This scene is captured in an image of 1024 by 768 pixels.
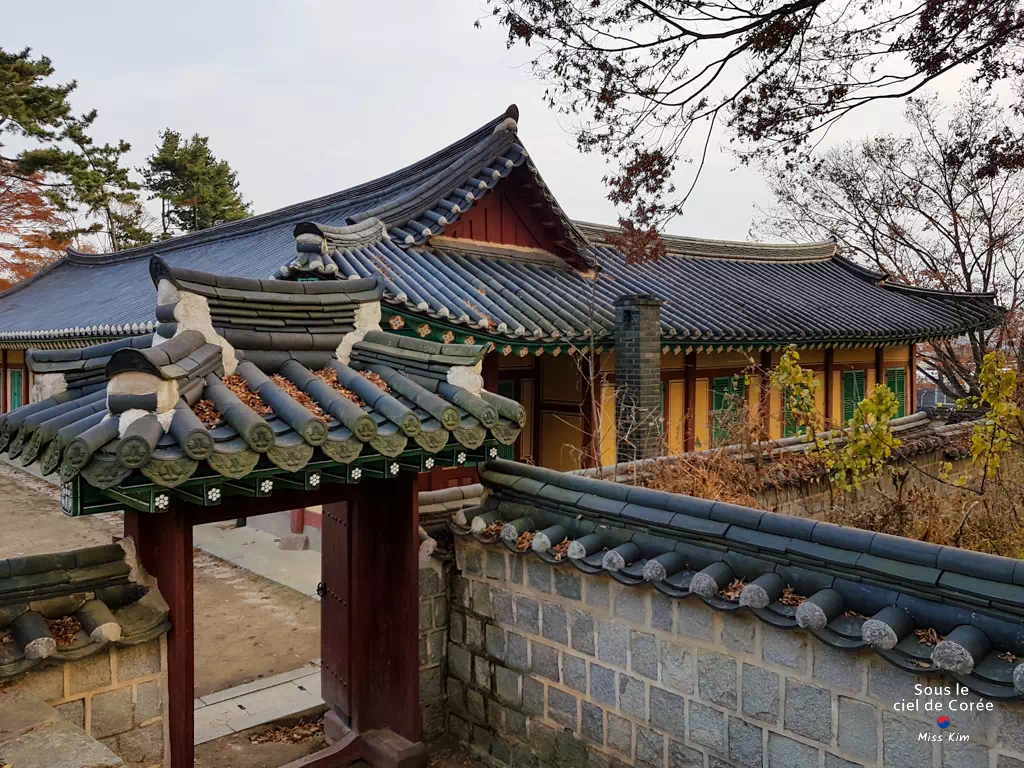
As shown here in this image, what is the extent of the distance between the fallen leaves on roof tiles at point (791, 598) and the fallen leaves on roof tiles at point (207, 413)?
2.96m

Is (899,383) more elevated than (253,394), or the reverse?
(253,394)

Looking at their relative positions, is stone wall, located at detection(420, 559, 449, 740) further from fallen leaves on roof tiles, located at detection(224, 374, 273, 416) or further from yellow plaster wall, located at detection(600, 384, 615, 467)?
yellow plaster wall, located at detection(600, 384, 615, 467)

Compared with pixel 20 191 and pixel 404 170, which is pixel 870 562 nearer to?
pixel 404 170

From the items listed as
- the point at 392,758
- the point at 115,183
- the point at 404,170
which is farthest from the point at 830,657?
the point at 115,183

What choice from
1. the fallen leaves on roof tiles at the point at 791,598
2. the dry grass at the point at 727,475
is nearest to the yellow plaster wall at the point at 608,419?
the dry grass at the point at 727,475

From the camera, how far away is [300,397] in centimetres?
389

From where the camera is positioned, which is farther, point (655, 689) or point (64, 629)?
point (655, 689)

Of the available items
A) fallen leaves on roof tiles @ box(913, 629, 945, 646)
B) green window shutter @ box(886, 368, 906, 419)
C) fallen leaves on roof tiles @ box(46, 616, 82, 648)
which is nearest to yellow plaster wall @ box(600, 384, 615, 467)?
fallen leaves on roof tiles @ box(913, 629, 945, 646)

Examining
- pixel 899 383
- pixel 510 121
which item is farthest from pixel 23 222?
pixel 899 383

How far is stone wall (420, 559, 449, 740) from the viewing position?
17.9 ft

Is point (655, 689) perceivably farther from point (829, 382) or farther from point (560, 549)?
point (829, 382)

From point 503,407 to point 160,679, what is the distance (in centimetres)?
248

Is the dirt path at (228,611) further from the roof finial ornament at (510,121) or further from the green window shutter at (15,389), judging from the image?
the roof finial ornament at (510,121)

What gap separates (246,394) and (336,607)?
8.61 feet
